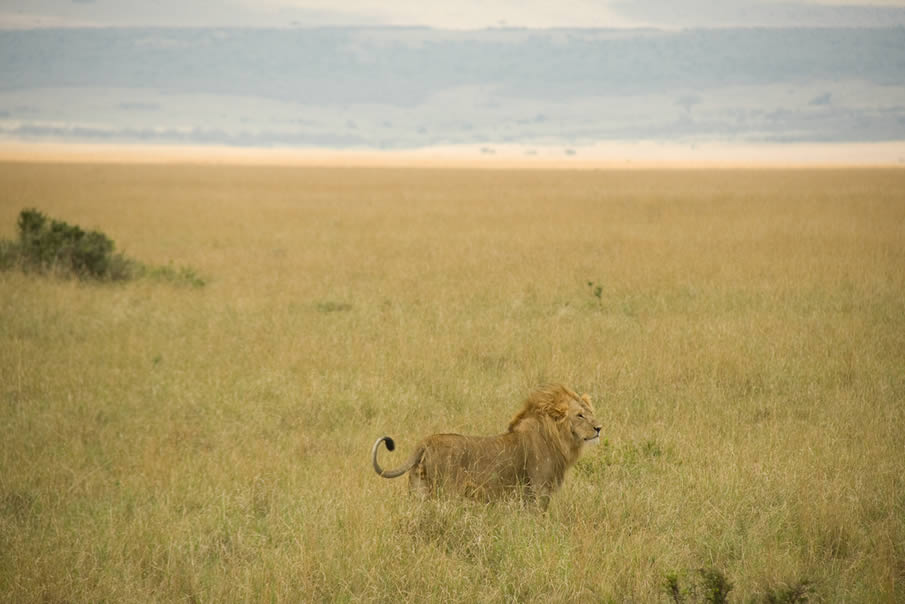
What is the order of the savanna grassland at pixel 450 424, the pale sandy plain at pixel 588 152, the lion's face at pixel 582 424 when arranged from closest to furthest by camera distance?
the savanna grassland at pixel 450 424
the lion's face at pixel 582 424
the pale sandy plain at pixel 588 152

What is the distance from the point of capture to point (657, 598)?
4.53 m

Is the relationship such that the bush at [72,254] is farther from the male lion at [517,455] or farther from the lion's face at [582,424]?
the lion's face at [582,424]

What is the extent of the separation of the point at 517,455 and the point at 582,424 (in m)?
0.42

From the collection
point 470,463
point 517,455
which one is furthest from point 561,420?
point 470,463

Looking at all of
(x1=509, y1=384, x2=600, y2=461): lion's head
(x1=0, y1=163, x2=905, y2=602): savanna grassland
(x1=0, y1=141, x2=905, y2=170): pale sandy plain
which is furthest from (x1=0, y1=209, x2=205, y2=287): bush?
(x1=0, y1=141, x2=905, y2=170): pale sandy plain

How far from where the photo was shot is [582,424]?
520cm

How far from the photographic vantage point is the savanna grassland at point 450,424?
189 inches

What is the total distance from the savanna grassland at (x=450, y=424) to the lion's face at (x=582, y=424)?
498 millimetres

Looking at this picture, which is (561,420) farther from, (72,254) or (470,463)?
(72,254)

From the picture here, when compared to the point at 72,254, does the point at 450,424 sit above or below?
below

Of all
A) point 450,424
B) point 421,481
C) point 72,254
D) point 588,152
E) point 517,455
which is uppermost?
point 588,152

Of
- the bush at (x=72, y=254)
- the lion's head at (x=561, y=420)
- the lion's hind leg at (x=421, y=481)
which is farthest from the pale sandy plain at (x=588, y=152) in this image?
the lion's hind leg at (x=421, y=481)

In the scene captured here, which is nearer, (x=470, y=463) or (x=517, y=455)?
(x=470, y=463)

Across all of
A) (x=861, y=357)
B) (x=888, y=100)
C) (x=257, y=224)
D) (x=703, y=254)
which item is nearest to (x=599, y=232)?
(x=703, y=254)
